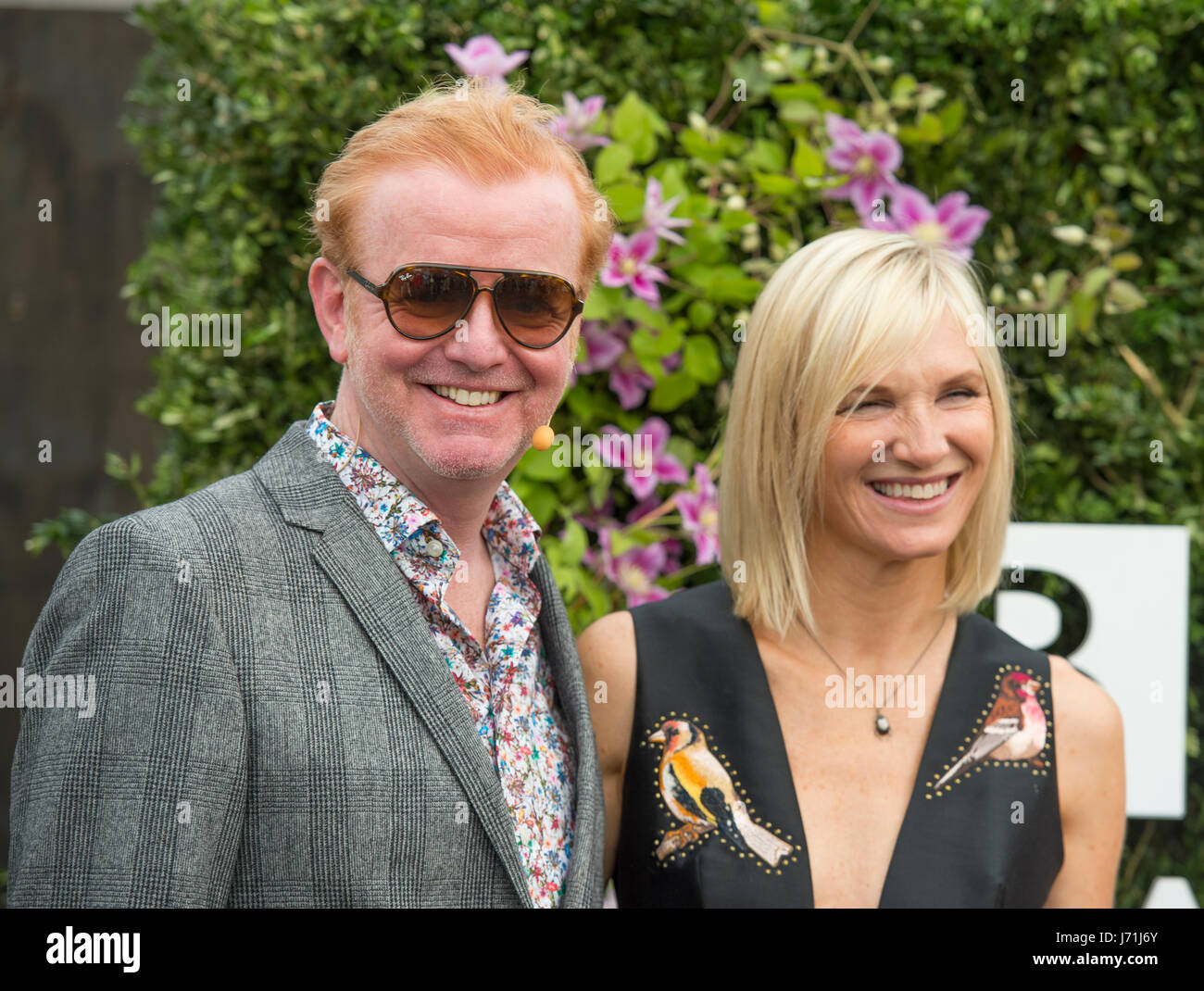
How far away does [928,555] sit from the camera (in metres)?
2.06

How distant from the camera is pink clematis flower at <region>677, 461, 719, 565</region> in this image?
9.23 feet

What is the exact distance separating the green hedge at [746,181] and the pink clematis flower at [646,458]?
48mm

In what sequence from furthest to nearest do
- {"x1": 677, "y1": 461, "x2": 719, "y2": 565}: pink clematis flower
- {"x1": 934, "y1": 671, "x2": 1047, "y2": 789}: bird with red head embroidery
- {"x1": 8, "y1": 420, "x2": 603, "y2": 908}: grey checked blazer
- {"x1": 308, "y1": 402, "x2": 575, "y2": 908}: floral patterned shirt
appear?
{"x1": 677, "y1": 461, "x2": 719, "y2": 565}: pink clematis flower < {"x1": 934, "y1": 671, "x2": 1047, "y2": 789}: bird with red head embroidery < {"x1": 308, "y1": 402, "x2": 575, "y2": 908}: floral patterned shirt < {"x1": 8, "y1": 420, "x2": 603, "y2": 908}: grey checked blazer

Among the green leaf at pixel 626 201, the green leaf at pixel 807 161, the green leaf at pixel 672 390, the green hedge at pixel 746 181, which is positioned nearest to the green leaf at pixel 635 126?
the green hedge at pixel 746 181

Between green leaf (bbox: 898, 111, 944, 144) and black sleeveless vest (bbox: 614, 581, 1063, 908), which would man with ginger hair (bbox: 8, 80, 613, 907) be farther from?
green leaf (bbox: 898, 111, 944, 144)

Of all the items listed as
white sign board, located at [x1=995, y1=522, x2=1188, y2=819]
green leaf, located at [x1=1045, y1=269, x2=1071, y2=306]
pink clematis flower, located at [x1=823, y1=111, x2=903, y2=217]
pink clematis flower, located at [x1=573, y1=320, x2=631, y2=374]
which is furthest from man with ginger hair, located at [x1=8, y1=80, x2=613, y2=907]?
white sign board, located at [x1=995, y1=522, x2=1188, y2=819]

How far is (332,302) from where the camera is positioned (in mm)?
1659

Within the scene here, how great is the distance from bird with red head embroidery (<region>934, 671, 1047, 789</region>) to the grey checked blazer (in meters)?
0.84

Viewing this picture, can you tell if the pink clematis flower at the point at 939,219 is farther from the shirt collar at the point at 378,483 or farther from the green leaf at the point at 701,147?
the shirt collar at the point at 378,483

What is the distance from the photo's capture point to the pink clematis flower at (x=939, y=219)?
9.33 feet

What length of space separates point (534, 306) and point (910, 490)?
823 mm

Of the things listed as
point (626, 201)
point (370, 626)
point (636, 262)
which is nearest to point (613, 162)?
point (626, 201)

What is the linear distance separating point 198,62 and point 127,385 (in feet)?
4.75
